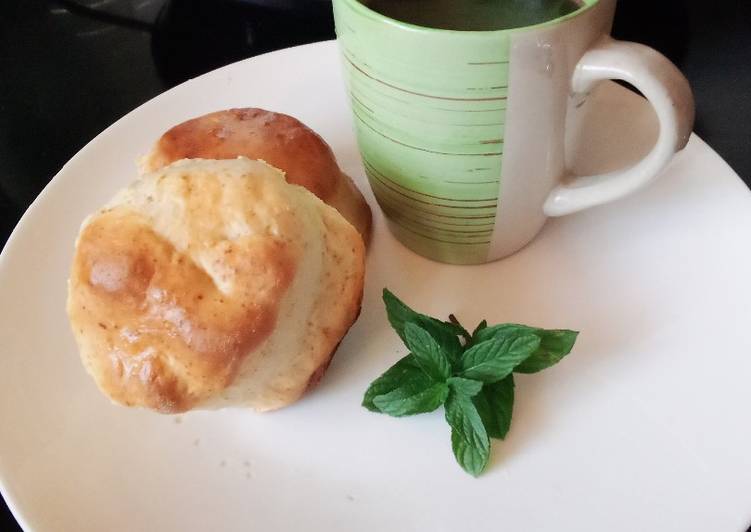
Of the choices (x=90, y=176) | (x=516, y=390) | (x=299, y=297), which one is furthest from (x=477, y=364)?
(x=90, y=176)

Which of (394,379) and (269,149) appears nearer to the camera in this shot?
(394,379)

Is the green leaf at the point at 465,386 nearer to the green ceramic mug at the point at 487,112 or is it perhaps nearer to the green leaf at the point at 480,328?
the green leaf at the point at 480,328

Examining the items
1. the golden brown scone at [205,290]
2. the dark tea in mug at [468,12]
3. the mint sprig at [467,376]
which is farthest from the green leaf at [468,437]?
the dark tea in mug at [468,12]

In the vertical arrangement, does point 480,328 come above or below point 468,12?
below

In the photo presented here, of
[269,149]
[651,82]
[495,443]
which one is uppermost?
[651,82]

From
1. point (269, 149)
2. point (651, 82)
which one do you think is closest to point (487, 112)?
point (651, 82)

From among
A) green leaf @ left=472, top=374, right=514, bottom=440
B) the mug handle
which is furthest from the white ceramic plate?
the mug handle

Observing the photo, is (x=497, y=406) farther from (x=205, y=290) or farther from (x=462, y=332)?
(x=205, y=290)
